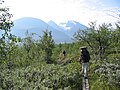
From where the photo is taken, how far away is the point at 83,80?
1945cm

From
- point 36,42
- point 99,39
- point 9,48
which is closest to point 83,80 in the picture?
point 9,48

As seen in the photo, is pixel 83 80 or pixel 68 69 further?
pixel 68 69

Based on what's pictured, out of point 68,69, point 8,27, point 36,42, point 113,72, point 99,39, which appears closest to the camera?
point 8,27

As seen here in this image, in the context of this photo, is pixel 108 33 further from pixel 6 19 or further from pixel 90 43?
pixel 6 19

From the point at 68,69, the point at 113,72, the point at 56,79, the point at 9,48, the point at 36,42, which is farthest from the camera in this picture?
the point at 36,42

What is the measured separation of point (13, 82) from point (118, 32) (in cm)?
2830

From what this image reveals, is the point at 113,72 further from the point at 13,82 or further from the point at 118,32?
the point at 118,32

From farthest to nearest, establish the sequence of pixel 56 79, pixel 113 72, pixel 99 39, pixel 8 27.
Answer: pixel 99 39 < pixel 56 79 < pixel 113 72 < pixel 8 27

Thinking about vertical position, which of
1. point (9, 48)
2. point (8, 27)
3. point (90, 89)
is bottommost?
point (90, 89)

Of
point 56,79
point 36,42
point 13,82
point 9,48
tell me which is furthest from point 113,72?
point 36,42

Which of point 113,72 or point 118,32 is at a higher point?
point 118,32

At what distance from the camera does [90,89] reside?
17.8m

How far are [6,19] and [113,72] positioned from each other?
1108 centimetres

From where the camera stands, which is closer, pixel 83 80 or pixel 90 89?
pixel 90 89
